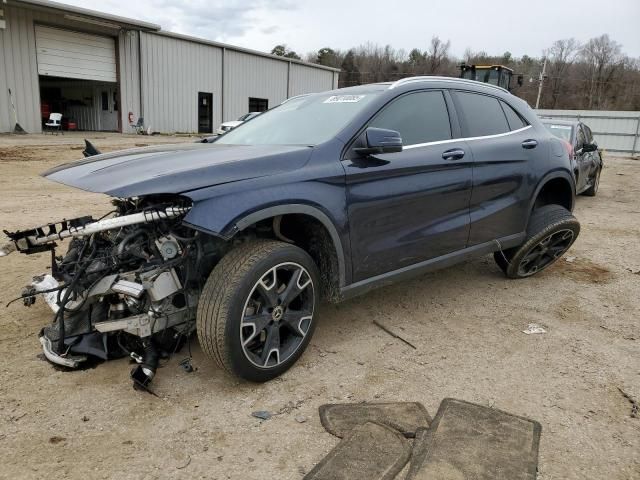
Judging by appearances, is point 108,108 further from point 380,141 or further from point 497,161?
point 380,141

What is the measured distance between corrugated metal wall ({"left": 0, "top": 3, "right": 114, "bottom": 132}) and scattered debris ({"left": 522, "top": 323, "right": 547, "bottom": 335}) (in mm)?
20079

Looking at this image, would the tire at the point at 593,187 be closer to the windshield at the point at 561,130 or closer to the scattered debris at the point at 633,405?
the windshield at the point at 561,130

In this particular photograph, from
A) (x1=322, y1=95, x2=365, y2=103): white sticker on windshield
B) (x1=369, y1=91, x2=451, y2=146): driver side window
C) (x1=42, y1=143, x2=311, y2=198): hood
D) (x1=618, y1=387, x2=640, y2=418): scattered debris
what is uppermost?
(x1=322, y1=95, x2=365, y2=103): white sticker on windshield

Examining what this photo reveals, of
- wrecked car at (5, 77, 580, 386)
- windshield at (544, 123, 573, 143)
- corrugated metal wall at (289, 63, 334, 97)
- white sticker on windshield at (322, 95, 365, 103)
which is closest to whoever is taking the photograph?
wrecked car at (5, 77, 580, 386)

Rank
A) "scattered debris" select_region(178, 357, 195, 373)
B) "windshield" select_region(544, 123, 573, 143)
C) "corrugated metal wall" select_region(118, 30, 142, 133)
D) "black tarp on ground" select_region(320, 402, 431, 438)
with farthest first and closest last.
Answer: "corrugated metal wall" select_region(118, 30, 142, 133) → "windshield" select_region(544, 123, 573, 143) → "scattered debris" select_region(178, 357, 195, 373) → "black tarp on ground" select_region(320, 402, 431, 438)

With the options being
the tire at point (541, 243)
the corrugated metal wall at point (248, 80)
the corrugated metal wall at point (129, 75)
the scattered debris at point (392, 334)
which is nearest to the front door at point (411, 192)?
the scattered debris at point (392, 334)

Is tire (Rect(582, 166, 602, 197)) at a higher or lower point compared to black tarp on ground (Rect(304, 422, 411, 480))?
higher

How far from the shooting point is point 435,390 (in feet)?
9.69

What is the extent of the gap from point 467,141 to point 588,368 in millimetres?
1885

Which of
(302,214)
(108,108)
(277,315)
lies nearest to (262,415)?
(277,315)

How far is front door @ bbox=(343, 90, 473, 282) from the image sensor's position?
3244mm

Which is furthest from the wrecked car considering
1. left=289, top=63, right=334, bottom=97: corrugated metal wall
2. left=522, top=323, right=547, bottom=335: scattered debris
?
left=289, top=63, right=334, bottom=97: corrugated metal wall

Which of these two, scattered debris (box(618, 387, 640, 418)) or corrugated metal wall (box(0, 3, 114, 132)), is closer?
scattered debris (box(618, 387, 640, 418))

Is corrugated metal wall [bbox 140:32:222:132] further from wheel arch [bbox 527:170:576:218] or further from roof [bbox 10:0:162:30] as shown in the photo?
wheel arch [bbox 527:170:576:218]
